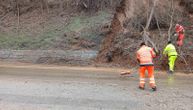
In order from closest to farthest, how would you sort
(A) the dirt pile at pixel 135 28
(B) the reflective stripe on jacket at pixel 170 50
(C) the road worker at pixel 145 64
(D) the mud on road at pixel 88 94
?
(D) the mud on road at pixel 88 94, (C) the road worker at pixel 145 64, (B) the reflective stripe on jacket at pixel 170 50, (A) the dirt pile at pixel 135 28

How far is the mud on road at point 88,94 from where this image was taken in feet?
36.0

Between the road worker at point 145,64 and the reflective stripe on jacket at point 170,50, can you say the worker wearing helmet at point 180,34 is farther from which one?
the road worker at point 145,64

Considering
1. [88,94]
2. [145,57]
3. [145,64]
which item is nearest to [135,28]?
[145,57]

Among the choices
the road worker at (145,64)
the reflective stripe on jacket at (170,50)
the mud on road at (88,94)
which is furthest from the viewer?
the reflective stripe on jacket at (170,50)

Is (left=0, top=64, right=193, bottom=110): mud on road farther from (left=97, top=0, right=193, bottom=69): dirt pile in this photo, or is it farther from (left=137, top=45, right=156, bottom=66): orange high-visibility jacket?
(left=97, top=0, right=193, bottom=69): dirt pile

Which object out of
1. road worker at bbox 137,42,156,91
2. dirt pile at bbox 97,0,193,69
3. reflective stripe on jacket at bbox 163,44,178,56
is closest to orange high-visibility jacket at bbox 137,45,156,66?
road worker at bbox 137,42,156,91

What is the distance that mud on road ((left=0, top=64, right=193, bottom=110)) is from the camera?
36.0ft

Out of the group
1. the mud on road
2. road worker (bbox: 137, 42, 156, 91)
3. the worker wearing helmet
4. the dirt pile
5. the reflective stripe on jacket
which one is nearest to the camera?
the mud on road

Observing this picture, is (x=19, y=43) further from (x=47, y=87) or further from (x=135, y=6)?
(x=47, y=87)

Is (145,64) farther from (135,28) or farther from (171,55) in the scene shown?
(135,28)

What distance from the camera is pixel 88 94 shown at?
12.6 m

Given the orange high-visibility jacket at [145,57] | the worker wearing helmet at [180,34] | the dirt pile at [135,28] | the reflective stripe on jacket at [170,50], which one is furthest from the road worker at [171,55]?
the orange high-visibility jacket at [145,57]

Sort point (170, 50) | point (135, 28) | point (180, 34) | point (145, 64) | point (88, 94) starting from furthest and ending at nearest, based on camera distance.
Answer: point (135, 28) < point (180, 34) < point (170, 50) < point (145, 64) < point (88, 94)

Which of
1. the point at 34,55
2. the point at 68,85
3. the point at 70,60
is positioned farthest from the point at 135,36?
the point at 68,85
